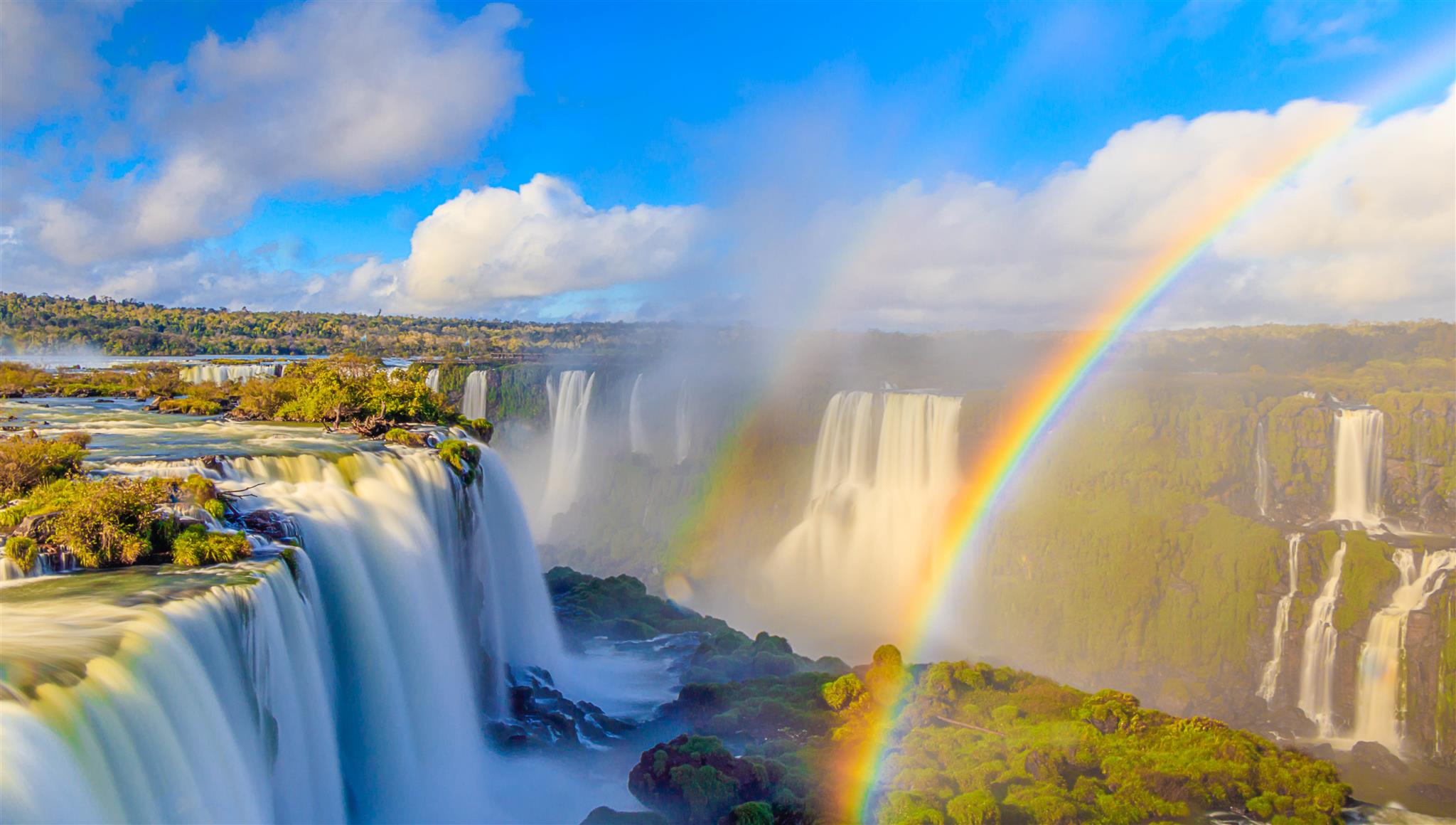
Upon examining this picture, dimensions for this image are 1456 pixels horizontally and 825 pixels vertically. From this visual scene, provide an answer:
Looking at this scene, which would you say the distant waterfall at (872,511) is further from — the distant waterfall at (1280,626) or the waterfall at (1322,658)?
the waterfall at (1322,658)

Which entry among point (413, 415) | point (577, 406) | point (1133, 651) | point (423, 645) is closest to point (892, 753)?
point (423, 645)

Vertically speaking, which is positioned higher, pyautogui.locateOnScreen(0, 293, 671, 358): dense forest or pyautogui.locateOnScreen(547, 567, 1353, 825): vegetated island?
pyautogui.locateOnScreen(0, 293, 671, 358): dense forest

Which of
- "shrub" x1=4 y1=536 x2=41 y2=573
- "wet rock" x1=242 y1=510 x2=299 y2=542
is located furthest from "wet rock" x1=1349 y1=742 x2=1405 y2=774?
"shrub" x1=4 y1=536 x2=41 y2=573

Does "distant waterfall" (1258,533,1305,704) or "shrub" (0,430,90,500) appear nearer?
"shrub" (0,430,90,500)

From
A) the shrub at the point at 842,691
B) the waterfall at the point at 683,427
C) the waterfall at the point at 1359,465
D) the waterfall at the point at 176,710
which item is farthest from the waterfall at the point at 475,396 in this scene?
the waterfall at the point at 1359,465

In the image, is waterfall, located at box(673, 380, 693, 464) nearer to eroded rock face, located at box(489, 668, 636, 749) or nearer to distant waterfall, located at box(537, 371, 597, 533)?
distant waterfall, located at box(537, 371, 597, 533)
